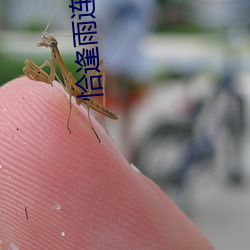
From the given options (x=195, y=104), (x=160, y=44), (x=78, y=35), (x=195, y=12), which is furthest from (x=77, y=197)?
(x=195, y=12)

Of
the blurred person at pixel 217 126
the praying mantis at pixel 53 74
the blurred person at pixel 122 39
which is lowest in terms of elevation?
the blurred person at pixel 217 126

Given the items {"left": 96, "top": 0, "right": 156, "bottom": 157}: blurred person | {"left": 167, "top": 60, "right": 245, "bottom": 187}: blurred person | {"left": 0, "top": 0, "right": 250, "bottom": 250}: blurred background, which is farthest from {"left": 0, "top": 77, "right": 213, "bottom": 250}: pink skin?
{"left": 167, "top": 60, "right": 245, "bottom": 187}: blurred person

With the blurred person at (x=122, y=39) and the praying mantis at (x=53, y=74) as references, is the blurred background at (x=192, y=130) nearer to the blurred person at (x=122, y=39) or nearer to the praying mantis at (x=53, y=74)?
the blurred person at (x=122, y=39)

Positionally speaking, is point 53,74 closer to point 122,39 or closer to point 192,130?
point 122,39

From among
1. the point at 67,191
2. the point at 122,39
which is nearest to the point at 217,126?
the point at 122,39

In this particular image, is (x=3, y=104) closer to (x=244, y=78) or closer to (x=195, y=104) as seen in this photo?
(x=195, y=104)

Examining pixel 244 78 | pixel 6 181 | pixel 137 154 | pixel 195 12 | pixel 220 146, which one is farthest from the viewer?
pixel 195 12

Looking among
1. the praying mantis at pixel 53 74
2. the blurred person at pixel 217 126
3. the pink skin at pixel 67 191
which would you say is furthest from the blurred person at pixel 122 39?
the pink skin at pixel 67 191
